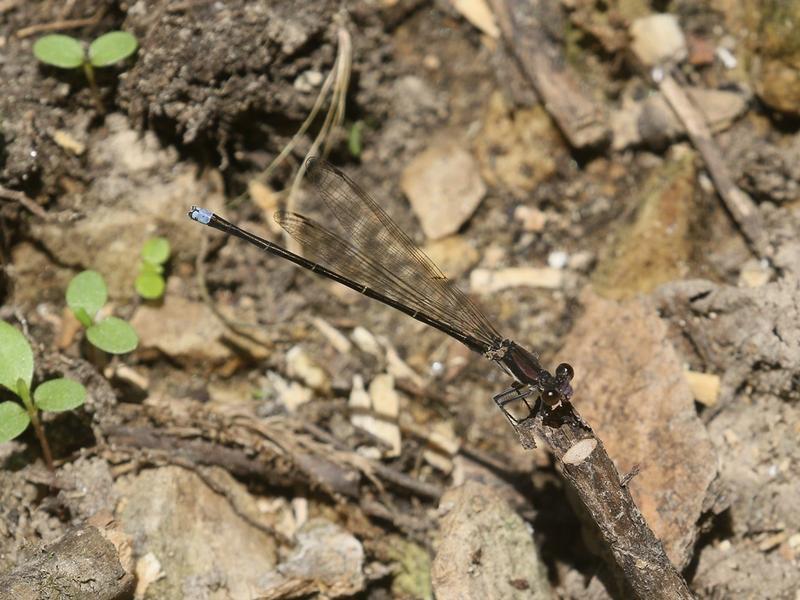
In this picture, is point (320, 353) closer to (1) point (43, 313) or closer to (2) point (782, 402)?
(1) point (43, 313)

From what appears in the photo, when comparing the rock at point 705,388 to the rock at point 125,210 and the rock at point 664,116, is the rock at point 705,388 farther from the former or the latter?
the rock at point 125,210

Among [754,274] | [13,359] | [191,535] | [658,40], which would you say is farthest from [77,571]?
[658,40]

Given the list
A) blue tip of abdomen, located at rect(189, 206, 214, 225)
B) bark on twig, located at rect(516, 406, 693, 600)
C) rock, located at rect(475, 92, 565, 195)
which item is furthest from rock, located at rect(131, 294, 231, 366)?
bark on twig, located at rect(516, 406, 693, 600)

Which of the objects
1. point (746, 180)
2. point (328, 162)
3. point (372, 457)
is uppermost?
point (746, 180)

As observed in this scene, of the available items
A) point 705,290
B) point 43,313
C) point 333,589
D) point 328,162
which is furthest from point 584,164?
point 43,313

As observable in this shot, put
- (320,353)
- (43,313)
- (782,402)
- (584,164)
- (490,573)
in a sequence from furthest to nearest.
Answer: (584,164) < (320,353) < (43,313) < (782,402) < (490,573)

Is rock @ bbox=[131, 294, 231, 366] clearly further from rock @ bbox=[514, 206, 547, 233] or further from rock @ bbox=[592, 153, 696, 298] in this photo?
rock @ bbox=[592, 153, 696, 298]
